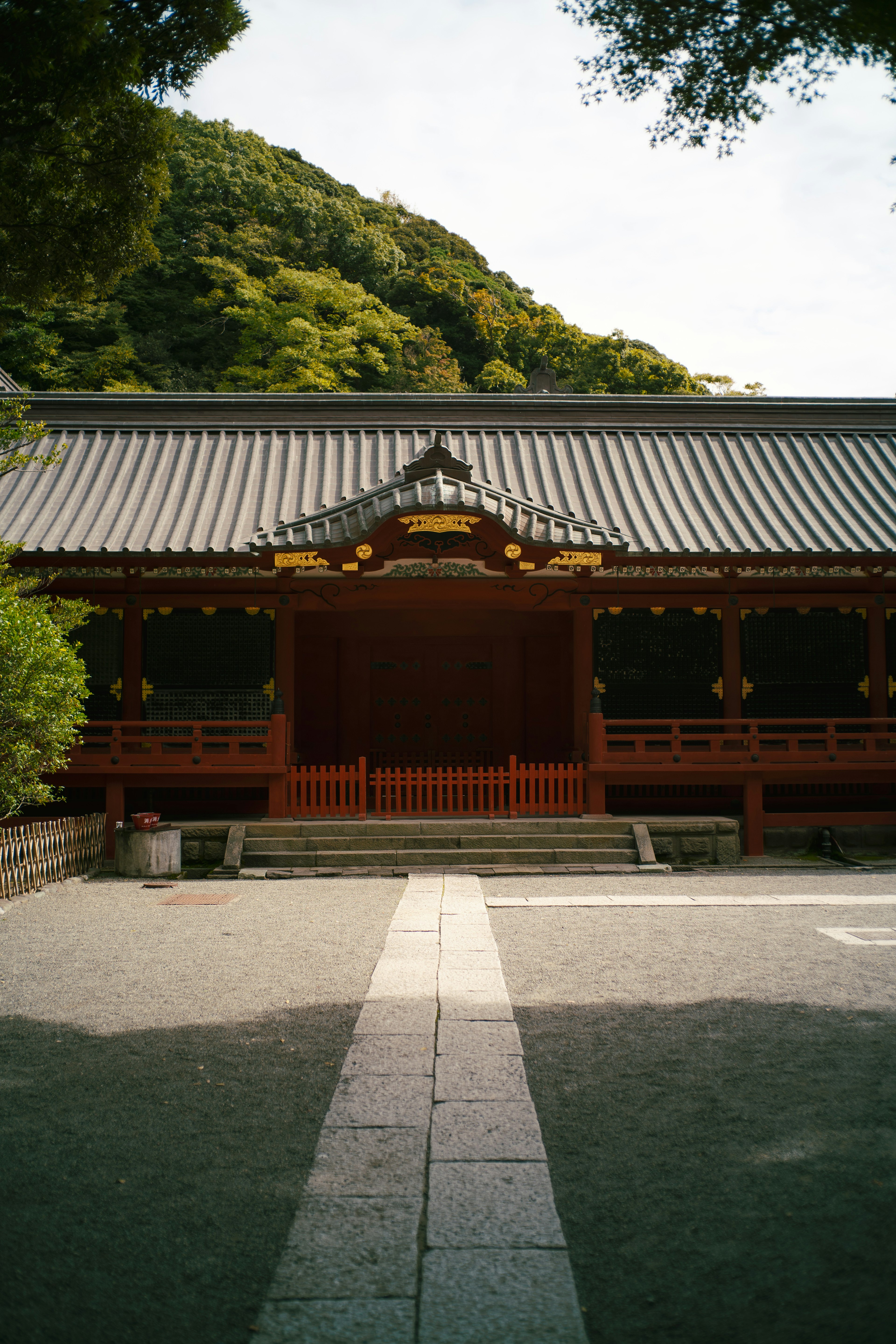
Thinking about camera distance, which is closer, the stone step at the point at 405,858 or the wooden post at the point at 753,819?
the stone step at the point at 405,858

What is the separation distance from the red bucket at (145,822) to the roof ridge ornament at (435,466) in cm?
547

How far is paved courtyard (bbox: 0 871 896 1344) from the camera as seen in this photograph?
2.54 metres

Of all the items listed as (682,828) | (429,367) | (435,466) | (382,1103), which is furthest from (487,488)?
(429,367)

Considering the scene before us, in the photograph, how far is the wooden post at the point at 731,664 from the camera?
1281cm

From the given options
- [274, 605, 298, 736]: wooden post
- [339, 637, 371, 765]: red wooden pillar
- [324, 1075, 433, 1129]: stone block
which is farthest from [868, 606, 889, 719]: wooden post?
[324, 1075, 433, 1129]: stone block

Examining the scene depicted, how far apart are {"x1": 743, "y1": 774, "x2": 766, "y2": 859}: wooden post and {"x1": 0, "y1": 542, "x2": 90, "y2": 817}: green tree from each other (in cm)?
872

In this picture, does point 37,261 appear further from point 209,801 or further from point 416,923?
point 209,801

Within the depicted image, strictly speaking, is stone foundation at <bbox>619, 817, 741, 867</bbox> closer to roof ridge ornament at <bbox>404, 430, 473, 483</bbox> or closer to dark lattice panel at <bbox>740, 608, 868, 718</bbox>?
dark lattice panel at <bbox>740, 608, 868, 718</bbox>

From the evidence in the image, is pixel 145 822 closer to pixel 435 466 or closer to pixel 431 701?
pixel 431 701

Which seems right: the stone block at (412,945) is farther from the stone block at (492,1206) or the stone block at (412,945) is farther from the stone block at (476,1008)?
the stone block at (492,1206)

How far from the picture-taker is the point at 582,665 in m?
12.6

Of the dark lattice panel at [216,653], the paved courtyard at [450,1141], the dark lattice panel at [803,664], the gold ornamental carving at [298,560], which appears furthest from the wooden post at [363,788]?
the dark lattice panel at [803,664]

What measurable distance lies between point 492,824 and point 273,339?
31.4 metres

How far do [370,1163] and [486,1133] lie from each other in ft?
1.77
